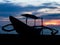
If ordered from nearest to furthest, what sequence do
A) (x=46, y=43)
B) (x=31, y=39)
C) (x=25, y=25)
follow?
1. (x=46, y=43)
2. (x=31, y=39)
3. (x=25, y=25)

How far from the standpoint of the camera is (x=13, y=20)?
1346 centimetres

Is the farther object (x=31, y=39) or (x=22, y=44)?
(x=31, y=39)

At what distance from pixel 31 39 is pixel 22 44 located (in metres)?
0.97

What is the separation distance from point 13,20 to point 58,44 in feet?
10.9

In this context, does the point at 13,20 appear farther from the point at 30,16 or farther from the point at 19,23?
the point at 30,16

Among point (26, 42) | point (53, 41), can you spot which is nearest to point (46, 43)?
point (53, 41)

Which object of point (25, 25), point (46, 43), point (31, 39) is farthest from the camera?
point (25, 25)

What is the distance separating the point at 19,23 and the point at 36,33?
121 centimetres

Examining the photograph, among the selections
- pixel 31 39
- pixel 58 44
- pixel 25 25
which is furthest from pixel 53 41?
pixel 25 25

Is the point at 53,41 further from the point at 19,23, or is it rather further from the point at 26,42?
the point at 19,23

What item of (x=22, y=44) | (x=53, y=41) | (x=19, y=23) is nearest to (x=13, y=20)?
(x=19, y=23)

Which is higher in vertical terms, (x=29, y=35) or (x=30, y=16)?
(x=30, y=16)

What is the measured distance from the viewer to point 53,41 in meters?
11.9

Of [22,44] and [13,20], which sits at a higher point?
[13,20]
